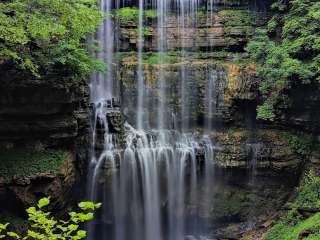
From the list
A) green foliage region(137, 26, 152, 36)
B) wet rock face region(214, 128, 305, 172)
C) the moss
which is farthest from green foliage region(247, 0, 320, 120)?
the moss

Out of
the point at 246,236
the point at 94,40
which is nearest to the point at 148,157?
the point at 246,236

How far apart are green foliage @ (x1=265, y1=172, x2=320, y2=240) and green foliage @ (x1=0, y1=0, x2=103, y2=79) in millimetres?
9368

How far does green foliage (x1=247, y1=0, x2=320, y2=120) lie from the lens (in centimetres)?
1633

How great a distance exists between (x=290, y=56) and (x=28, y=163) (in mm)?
11429

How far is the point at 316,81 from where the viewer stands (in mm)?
16516

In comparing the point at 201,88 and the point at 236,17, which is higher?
the point at 236,17

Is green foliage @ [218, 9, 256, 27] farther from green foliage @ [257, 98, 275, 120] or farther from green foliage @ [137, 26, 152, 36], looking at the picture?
green foliage @ [257, 98, 275, 120]

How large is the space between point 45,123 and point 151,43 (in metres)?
9.52

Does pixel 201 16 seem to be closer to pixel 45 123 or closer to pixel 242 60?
pixel 242 60

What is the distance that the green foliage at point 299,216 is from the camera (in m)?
14.6

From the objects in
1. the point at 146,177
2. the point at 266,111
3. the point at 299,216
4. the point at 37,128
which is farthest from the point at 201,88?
the point at 37,128

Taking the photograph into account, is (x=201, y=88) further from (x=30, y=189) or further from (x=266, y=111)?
(x=30, y=189)

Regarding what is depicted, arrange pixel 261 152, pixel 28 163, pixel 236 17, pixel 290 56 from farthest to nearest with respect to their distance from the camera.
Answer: pixel 236 17 → pixel 261 152 → pixel 290 56 → pixel 28 163

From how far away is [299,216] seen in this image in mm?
15578
